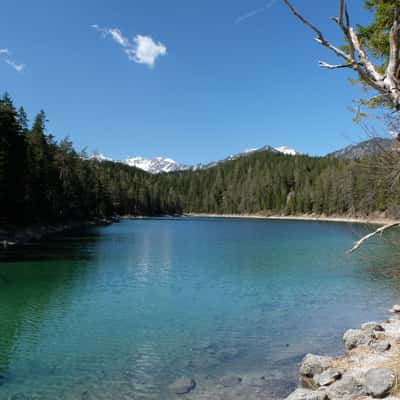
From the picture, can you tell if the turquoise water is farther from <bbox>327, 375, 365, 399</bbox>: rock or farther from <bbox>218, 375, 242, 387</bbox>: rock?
<bbox>327, 375, 365, 399</bbox>: rock

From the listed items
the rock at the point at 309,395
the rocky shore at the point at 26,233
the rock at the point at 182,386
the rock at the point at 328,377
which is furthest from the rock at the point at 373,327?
the rocky shore at the point at 26,233

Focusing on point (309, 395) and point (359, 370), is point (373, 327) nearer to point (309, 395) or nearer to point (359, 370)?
point (359, 370)

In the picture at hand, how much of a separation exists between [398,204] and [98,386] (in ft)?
32.2

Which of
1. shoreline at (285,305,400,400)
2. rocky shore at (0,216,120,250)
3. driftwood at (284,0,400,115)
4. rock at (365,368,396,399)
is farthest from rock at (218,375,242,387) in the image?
rocky shore at (0,216,120,250)

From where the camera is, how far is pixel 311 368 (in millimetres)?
12172

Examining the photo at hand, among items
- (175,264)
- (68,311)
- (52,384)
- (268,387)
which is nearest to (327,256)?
(175,264)

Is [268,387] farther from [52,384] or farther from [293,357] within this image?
[52,384]

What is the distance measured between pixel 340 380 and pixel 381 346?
2995mm

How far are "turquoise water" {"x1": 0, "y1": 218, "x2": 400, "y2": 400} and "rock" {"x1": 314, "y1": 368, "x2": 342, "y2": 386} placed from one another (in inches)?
40.4

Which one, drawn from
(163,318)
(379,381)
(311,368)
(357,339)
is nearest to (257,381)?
(311,368)

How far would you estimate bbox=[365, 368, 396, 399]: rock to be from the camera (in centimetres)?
Answer: 865

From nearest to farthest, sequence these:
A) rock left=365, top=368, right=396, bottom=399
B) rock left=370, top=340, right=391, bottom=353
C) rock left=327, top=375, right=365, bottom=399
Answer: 1. rock left=365, top=368, right=396, bottom=399
2. rock left=327, top=375, right=365, bottom=399
3. rock left=370, top=340, right=391, bottom=353

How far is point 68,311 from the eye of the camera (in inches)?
806

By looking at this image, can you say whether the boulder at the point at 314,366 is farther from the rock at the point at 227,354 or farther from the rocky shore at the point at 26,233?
the rocky shore at the point at 26,233
